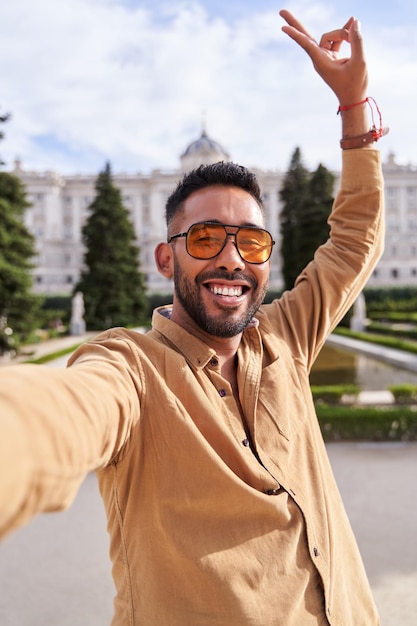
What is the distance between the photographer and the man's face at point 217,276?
98 centimetres

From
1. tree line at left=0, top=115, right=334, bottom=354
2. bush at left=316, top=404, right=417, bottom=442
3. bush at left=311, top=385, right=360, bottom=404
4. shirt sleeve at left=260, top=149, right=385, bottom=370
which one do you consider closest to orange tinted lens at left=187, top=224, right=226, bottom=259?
shirt sleeve at left=260, top=149, right=385, bottom=370

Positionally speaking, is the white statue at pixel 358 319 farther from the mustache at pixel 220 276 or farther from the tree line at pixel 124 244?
the mustache at pixel 220 276

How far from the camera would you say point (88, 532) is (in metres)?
3.39

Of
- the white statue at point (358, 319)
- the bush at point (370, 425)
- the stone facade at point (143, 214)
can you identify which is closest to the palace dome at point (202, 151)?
the stone facade at point (143, 214)

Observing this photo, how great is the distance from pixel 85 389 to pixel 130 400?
13 cm

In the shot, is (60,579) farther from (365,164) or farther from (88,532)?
(365,164)

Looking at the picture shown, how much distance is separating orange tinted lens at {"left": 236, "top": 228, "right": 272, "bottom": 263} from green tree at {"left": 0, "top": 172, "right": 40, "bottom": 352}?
951 centimetres

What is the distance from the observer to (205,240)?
3.23ft

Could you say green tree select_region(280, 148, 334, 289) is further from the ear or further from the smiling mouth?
the smiling mouth

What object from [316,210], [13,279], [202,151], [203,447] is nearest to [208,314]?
[203,447]

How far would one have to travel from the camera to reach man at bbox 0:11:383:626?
1.84ft

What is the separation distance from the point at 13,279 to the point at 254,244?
9.82m

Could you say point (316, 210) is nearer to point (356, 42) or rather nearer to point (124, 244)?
point (124, 244)

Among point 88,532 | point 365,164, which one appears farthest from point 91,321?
point 365,164
